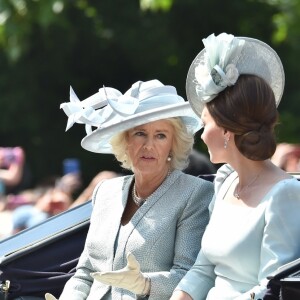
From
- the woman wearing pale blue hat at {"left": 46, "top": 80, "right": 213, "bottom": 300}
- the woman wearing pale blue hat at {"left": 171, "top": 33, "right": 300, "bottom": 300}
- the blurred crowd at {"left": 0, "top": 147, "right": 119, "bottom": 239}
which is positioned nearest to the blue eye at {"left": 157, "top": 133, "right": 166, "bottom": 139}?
the woman wearing pale blue hat at {"left": 46, "top": 80, "right": 213, "bottom": 300}

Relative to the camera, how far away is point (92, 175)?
53.2 feet

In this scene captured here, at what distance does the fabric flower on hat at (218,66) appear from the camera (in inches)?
156

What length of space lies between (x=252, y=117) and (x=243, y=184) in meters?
0.27

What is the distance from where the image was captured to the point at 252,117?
3867 mm

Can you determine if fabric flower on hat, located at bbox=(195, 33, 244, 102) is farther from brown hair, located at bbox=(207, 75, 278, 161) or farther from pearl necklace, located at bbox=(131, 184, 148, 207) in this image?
pearl necklace, located at bbox=(131, 184, 148, 207)

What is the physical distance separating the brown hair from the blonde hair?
641mm

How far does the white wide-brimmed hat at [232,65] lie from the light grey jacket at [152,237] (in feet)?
1.64

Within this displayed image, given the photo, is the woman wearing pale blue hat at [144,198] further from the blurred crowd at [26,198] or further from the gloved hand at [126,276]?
the blurred crowd at [26,198]

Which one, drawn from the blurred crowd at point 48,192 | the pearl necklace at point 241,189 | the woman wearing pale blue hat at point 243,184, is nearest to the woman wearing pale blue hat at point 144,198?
the woman wearing pale blue hat at point 243,184

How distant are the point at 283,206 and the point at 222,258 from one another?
0.30 metres

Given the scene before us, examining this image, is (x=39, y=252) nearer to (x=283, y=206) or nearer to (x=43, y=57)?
(x=283, y=206)

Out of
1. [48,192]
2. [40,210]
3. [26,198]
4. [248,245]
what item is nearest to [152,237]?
[248,245]

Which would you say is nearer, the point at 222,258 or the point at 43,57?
the point at 222,258

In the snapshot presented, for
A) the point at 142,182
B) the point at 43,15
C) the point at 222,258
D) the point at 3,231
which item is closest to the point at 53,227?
the point at 142,182
